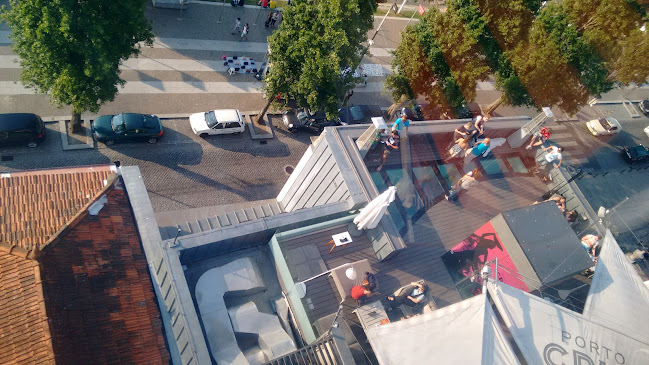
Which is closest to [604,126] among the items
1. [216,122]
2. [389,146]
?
[389,146]

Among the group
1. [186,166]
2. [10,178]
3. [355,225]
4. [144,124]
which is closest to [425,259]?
[355,225]

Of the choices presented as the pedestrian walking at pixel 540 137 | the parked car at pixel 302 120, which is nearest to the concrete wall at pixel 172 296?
the parked car at pixel 302 120

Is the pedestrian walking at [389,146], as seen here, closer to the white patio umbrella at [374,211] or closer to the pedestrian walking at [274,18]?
the white patio umbrella at [374,211]

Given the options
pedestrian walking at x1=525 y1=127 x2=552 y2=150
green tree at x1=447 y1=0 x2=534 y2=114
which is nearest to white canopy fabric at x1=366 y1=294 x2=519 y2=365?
pedestrian walking at x1=525 y1=127 x2=552 y2=150

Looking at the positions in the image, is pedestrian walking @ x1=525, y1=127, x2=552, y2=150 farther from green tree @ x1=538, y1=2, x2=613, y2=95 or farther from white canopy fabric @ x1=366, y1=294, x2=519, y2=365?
white canopy fabric @ x1=366, y1=294, x2=519, y2=365

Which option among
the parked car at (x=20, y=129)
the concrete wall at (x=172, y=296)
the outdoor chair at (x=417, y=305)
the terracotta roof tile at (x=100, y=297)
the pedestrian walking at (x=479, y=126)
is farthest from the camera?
the parked car at (x=20, y=129)
